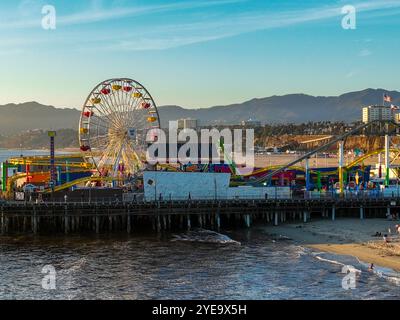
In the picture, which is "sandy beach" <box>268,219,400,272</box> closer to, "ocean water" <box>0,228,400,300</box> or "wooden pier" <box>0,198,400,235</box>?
"ocean water" <box>0,228,400,300</box>

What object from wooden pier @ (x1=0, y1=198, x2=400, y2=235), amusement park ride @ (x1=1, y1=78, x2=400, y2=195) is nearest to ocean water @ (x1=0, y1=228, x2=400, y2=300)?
wooden pier @ (x1=0, y1=198, x2=400, y2=235)

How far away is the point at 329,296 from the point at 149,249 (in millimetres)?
22268

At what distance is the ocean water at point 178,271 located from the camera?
43.2 m

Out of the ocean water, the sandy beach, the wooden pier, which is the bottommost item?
the ocean water

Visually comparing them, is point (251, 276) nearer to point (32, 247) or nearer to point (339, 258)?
point (339, 258)

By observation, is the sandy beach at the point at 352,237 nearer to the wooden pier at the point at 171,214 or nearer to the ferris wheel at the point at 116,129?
the wooden pier at the point at 171,214

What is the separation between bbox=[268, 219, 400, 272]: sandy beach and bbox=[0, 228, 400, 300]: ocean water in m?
2.06

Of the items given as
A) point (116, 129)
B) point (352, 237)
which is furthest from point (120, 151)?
point (352, 237)

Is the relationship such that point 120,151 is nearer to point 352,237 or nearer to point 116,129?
point 116,129

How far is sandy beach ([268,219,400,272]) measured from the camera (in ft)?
176

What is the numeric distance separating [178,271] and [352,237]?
22194 millimetres

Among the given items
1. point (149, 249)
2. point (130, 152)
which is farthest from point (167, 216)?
point (130, 152)

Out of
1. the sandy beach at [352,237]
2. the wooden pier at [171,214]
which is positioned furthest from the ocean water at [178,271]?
the wooden pier at [171,214]
